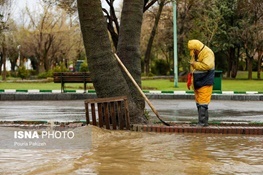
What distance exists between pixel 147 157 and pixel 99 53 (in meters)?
3.20

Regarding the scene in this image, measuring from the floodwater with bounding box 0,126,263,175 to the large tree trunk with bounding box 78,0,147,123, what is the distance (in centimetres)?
112

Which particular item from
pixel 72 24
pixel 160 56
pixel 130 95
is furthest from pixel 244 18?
pixel 130 95

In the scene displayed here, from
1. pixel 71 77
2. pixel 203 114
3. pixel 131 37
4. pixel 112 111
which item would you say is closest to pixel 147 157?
pixel 112 111

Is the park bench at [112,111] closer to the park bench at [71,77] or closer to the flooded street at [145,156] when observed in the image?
the flooded street at [145,156]

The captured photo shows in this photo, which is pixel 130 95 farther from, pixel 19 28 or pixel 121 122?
pixel 19 28

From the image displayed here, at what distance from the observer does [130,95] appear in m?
10.2

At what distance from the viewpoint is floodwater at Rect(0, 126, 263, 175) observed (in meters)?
6.23

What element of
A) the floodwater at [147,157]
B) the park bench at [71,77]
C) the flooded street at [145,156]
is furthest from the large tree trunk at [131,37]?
the park bench at [71,77]

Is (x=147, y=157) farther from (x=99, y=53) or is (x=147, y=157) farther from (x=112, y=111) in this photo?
(x=99, y=53)

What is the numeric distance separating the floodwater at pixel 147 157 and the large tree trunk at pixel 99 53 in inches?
44.0

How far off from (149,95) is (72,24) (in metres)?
42.3

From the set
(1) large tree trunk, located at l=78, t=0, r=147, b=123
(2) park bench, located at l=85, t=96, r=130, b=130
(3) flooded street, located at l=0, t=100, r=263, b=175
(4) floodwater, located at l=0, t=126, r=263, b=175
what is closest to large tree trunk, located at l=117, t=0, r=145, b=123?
(1) large tree trunk, located at l=78, t=0, r=147, b=123

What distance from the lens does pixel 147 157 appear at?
709 cm

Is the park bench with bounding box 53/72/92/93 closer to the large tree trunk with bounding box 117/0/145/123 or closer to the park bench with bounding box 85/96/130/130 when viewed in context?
the large tree trunk with bounding box 117/0/145/123
